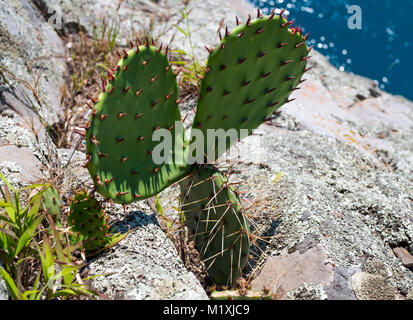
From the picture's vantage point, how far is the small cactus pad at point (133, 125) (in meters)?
1.20

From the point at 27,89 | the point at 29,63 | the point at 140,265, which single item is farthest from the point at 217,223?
the point at 29,63

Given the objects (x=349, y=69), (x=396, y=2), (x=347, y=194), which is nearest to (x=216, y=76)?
(x=347, y=194)

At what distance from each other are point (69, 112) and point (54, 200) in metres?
1.00

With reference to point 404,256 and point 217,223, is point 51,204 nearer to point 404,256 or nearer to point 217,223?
point 217,223

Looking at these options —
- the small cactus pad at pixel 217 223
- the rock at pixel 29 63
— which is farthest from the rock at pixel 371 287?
the rock at pixel 29 63

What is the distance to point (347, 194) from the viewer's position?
1.90 meters

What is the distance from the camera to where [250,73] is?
1.36 meters

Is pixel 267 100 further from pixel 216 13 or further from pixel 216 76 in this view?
pixel 216 13

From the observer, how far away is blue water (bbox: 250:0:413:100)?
14.3ft

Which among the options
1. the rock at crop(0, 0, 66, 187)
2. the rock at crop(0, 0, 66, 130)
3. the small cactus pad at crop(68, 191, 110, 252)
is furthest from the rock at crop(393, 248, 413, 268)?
the rock at crop(0, 0, 66, 130)

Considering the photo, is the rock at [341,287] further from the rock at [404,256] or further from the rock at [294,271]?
the rock at [404,256]

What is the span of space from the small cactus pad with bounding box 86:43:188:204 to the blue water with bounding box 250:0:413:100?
300 cm

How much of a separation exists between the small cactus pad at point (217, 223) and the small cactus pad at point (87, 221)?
32cm

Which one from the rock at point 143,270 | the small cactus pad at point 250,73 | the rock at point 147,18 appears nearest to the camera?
the rock at point 143,270
